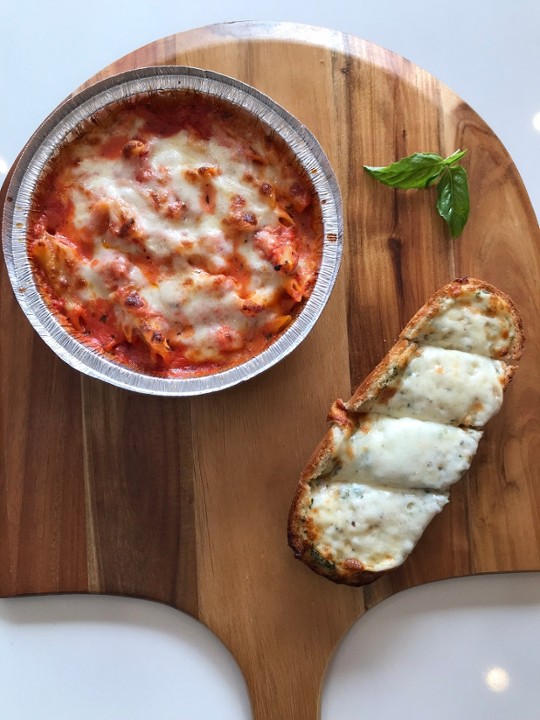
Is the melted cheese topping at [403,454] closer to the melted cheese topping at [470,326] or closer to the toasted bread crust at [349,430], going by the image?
the toasted bread crust at [349,430]

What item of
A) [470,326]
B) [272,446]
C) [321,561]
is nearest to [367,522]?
[321,561]

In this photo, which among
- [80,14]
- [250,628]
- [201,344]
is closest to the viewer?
[201,344]

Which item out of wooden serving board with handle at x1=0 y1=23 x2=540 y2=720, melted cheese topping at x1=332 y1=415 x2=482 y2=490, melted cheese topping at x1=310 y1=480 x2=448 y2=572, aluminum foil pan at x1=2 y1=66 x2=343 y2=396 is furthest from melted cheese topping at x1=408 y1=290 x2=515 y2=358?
melted cheese topping at x1=310 y1=480 x2=448 y2=572

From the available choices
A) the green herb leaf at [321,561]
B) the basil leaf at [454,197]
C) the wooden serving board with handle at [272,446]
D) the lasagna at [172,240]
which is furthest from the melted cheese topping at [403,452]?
the lasagna at [172,240]

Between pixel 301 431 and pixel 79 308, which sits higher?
pixel 79 308

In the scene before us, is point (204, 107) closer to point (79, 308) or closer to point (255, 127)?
point (255, 127)

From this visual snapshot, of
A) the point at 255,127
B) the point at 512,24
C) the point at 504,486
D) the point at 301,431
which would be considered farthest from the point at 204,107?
the point at 504,486
